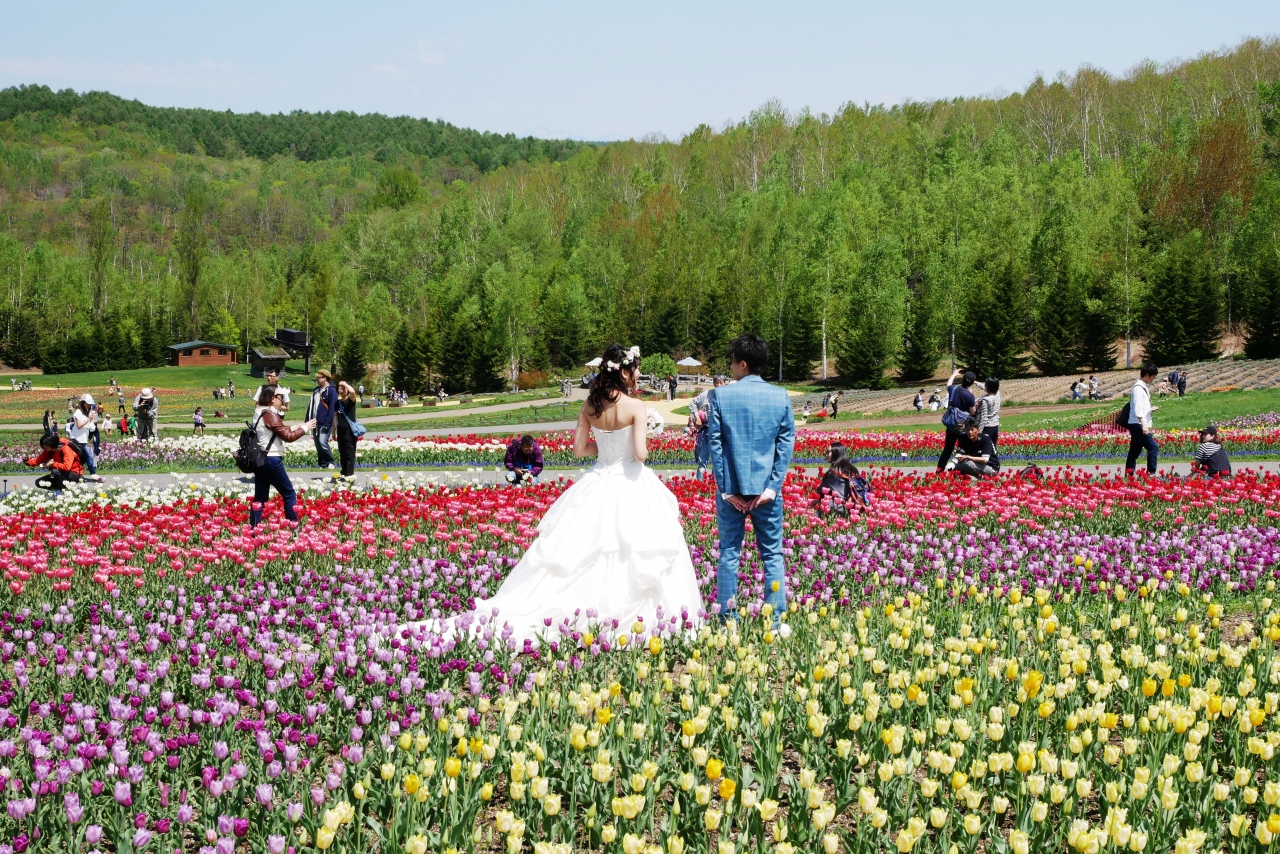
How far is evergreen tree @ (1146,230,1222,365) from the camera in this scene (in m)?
55.6

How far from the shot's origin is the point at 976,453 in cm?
1514

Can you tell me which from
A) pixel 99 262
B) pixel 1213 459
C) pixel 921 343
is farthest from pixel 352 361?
pixel 1213 459

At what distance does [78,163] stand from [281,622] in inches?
7398

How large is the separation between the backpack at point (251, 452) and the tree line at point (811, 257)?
5034 centimetres

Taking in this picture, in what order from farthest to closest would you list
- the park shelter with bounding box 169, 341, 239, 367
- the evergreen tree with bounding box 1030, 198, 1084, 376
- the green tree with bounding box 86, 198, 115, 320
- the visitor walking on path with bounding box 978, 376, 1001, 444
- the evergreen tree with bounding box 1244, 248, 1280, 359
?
1. the green tree with bounding box 86, 198, 115, 320
2. the park shelter with bounding box 169, 341, 239, 367
3. the evergreen tree with bounding box 1030, 198, 1084, 376
4. the evergreen tree with bounding box 1244, 248, 1280, 359
5. the visitor walking on path with bounding box 978, 376, 1001, 444

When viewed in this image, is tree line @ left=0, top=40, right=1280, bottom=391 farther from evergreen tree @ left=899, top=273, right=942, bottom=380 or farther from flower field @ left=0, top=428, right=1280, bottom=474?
flower field @ left=0, top=428, right=1280, bottom=474

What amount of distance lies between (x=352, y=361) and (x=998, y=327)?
46477 millimetres

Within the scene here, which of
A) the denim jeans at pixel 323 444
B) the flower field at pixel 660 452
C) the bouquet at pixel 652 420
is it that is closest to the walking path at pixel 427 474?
the denim jeans at pixel 323 444

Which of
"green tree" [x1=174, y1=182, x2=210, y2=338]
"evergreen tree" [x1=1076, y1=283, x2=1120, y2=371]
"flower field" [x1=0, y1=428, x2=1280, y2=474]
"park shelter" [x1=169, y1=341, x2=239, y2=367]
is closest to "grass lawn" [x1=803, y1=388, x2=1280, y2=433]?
"flower field" [x1=0, y1=428, x2=1280, y2=474]

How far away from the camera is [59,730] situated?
5.43 metres

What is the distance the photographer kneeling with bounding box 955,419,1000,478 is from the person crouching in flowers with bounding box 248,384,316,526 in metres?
8.68

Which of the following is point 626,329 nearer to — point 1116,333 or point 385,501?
point 1116,333

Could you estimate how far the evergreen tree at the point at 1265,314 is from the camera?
53750 millimetres

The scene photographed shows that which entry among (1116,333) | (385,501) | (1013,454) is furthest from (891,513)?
(1116,333)
